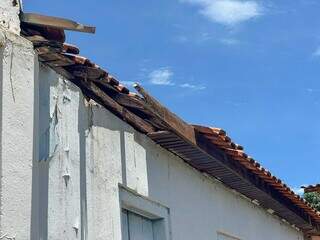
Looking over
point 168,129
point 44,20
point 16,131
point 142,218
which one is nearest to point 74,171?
point 16,131

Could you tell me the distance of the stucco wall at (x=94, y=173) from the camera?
515 cm

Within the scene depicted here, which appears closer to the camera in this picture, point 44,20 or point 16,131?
point 16,131

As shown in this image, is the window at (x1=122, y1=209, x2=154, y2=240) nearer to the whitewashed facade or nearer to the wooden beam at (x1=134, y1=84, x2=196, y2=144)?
the whitewashed facade

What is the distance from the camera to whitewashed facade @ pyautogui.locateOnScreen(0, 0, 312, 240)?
4645 mm

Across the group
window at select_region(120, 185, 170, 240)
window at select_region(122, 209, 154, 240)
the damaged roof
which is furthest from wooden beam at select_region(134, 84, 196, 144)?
window at select_region(122, 209, 154, 240)

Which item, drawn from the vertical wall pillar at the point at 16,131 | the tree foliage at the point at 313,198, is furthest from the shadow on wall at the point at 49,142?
the tree foliage at the point at 313,198

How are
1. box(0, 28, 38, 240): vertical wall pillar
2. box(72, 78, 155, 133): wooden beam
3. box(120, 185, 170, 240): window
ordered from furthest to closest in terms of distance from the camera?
box(120, 185, 170, 240): window
box(72, 78, 155, 133): wooden beam
box(0, 28, 38, 240): vertical wall pillar

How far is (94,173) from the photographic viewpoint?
19.0ft

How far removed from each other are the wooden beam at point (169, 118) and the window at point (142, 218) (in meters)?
0.75

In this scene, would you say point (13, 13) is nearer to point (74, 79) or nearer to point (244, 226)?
point (74, 79)

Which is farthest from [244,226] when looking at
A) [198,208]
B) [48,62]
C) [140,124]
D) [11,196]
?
[11,196]

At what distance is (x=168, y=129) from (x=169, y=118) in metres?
0.13

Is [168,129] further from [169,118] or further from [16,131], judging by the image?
[16,131]

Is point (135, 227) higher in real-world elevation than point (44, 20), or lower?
lower
